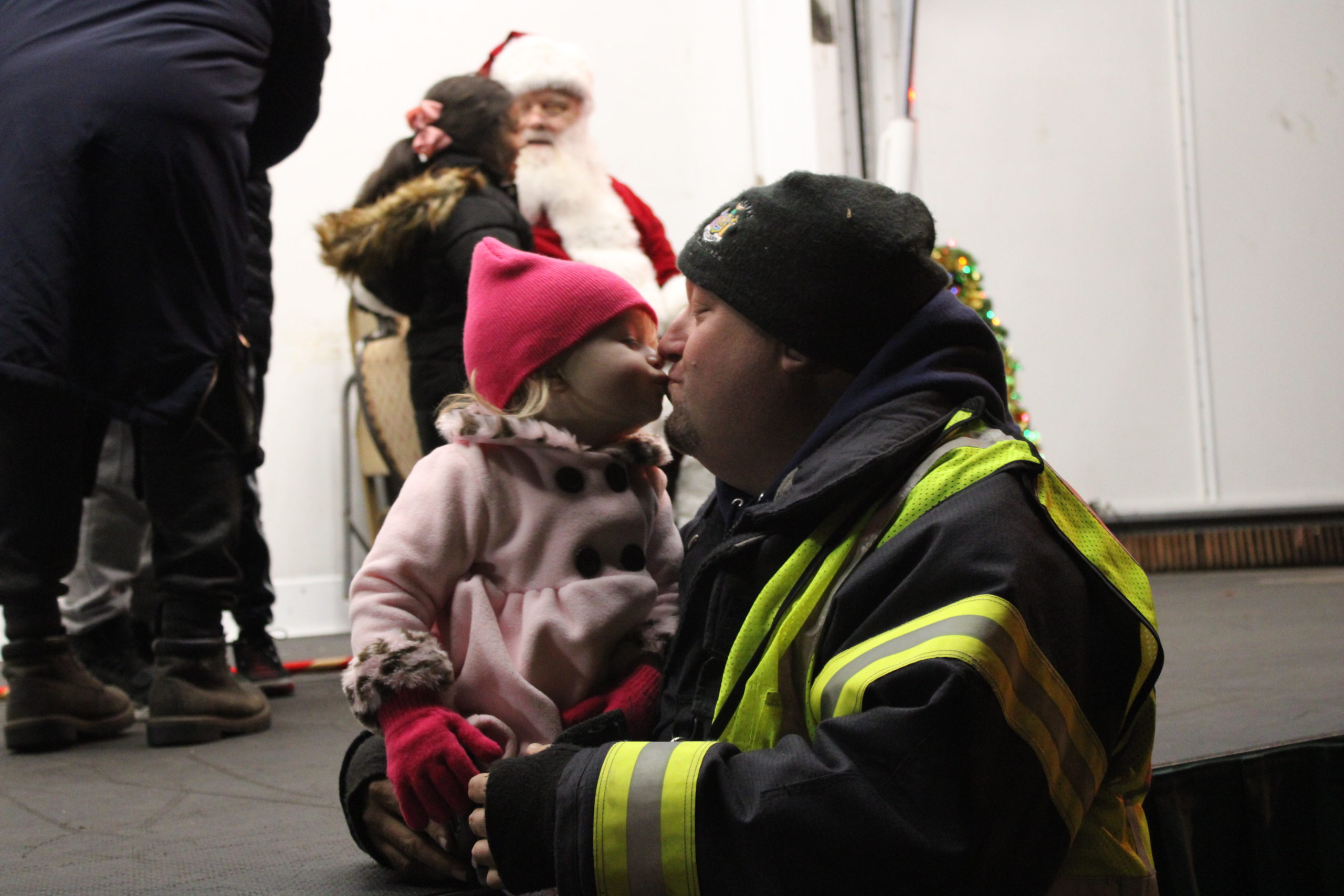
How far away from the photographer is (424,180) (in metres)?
2.48

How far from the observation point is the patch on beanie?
105cm

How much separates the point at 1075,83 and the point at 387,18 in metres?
2.97

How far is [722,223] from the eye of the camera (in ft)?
3.49

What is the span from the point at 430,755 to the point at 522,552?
0.70ft

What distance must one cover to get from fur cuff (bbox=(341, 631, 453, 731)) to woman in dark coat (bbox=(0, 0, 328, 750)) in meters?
1.10

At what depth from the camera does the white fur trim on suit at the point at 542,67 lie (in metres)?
3.00

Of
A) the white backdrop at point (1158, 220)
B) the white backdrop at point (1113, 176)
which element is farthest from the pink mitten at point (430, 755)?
the white backdrop at point (1158, 220)

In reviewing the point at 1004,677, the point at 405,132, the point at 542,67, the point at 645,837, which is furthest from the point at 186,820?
the point at 405,132

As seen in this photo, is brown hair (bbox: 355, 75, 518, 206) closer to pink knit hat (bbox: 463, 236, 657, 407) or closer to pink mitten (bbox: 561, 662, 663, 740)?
pink knit hat (bbox: 463, 236, 657, 407)

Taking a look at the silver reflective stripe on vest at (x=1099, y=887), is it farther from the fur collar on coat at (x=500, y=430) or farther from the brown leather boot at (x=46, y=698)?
the brown leather boot at (x=46, y=698)

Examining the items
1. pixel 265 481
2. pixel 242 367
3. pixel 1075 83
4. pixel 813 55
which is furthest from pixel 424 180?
pixel 1075 83

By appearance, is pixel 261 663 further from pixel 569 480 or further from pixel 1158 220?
pixel 1158 220

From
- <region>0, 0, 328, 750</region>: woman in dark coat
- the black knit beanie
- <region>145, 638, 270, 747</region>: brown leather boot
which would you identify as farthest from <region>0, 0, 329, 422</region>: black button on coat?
the black knit beanie

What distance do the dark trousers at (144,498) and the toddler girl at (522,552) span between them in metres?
1.01
